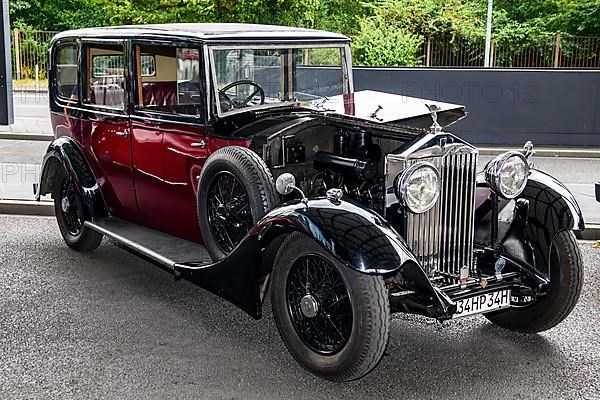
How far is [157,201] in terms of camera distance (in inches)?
Result: 232

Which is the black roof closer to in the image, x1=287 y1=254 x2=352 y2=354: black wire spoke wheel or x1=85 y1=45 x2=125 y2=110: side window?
x1=85 y1=45 x2=125 y2=110: side window

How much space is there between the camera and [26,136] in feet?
45.6

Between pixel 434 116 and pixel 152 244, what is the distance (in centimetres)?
232

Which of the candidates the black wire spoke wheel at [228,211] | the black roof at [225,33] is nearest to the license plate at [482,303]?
the black wire spoke wheel at [228,211]

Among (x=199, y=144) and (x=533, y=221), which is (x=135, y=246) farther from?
(x=533, y=221)

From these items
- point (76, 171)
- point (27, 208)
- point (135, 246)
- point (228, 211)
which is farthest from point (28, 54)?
point (228, 211)

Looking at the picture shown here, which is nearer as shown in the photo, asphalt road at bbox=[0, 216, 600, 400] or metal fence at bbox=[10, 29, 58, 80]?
asphalt road at bbox=[0, 216, 600, 400]

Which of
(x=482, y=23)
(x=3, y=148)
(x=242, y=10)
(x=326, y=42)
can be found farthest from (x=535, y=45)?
(x=326, y=42)

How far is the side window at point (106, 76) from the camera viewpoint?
6.03 metres

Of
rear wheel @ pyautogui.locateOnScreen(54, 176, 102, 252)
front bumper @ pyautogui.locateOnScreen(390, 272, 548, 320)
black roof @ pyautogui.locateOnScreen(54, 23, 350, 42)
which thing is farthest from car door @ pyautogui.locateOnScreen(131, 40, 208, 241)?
front bumper @ pyautogui.locateOnScreen(390, 272, 548, 320)

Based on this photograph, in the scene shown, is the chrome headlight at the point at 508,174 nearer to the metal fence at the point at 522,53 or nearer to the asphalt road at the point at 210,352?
the asphalt road at the point at 210,352

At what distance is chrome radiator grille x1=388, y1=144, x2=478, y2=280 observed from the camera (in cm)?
441

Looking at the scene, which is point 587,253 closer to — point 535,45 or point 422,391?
point 422,391

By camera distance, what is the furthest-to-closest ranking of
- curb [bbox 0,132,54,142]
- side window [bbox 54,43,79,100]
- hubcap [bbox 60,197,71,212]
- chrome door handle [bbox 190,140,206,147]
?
curb [bbox 0,132,54,142]
hubcap [bbox 60,197,71,212]
side window [bbox 54,43,79,100]
chrome door handle [bbox 190,140,206,147]
